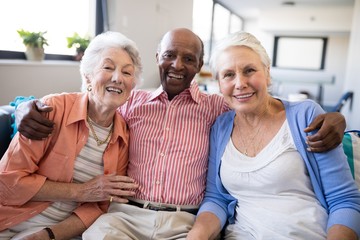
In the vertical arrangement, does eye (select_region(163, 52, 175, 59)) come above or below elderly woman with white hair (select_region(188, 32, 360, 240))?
above

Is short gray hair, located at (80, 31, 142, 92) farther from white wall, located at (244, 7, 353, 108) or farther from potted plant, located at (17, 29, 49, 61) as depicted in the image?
white wall, located at (244, 7, 353, 108)

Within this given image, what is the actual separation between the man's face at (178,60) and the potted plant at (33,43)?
1.44m

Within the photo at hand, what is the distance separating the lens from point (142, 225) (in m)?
1.26

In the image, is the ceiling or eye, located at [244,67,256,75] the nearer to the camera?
eye, located at [244,67,256,75]

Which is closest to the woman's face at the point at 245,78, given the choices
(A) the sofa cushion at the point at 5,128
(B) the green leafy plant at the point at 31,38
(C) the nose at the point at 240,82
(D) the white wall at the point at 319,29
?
(C) the nose at the point at 240,82

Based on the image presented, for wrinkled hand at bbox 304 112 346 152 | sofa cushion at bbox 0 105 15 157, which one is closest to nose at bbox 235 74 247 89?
wrinkled hand at bbox 304 112 346 152

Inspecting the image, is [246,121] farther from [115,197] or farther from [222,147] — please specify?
[115,197]

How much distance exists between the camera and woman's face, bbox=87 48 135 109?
1.28 meters

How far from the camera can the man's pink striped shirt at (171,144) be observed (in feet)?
4.38

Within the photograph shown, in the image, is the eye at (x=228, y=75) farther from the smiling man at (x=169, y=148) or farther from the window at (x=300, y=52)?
the window at (x=300, y=52)

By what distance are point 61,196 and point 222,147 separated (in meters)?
0.68

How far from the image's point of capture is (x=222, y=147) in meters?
1.33

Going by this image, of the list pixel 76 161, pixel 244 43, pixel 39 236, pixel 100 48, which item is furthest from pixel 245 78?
pixel 39 236

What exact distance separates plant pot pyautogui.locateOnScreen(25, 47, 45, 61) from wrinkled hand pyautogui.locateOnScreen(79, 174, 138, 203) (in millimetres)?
1729
